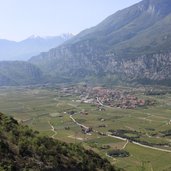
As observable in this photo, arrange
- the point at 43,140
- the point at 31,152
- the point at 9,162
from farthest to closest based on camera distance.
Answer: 1. the point at 43,140
2. the point at 31,152
3. the point at 9,162

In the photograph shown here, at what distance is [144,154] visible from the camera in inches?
5364

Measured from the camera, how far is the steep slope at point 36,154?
51.0m

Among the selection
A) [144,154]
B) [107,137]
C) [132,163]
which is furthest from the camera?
[107,137]

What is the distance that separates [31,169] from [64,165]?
7606 millimetres

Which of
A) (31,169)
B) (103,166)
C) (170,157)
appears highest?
(31,169)

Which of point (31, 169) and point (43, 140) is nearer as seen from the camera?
point (31, 169)

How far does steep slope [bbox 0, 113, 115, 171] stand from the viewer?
5100 cm

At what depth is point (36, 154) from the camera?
5494cm

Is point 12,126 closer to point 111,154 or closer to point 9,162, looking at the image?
point 9,162

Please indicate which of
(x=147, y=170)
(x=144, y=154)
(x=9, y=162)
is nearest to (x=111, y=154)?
(x=144, y=154)

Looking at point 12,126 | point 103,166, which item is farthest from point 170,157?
point 12,126

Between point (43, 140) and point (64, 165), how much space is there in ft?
24.2

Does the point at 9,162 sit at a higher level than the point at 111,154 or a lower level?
higher

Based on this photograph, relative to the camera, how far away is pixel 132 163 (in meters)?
126
